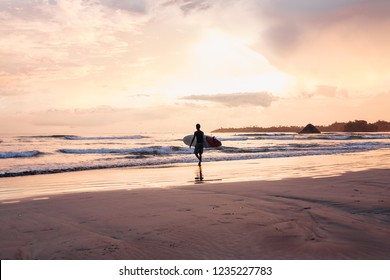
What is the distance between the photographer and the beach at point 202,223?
4.33 metres

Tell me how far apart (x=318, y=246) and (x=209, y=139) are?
19.5 m

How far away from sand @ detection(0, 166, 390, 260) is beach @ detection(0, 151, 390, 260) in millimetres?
14

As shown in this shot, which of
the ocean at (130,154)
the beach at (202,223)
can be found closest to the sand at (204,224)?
the beach at (202,223)

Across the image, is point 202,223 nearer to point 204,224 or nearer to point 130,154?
point 204,224

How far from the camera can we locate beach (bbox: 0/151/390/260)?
4.33 meters

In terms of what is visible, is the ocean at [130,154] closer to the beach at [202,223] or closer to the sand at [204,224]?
the beach at [202,223]

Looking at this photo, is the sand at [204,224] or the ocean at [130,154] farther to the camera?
the ocean at [130,154]

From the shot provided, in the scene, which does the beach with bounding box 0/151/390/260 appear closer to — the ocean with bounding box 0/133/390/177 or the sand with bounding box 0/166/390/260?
the sand with bounding box 0/166/390/260

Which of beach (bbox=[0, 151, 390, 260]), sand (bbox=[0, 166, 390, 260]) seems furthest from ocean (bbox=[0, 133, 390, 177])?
sand (bbox=[0, 166, 390, 260])

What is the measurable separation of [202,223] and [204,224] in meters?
0.08

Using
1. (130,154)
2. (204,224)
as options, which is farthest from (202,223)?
(130,154)

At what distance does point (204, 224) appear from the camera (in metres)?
5.63

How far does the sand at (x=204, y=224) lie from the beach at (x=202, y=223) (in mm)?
14
